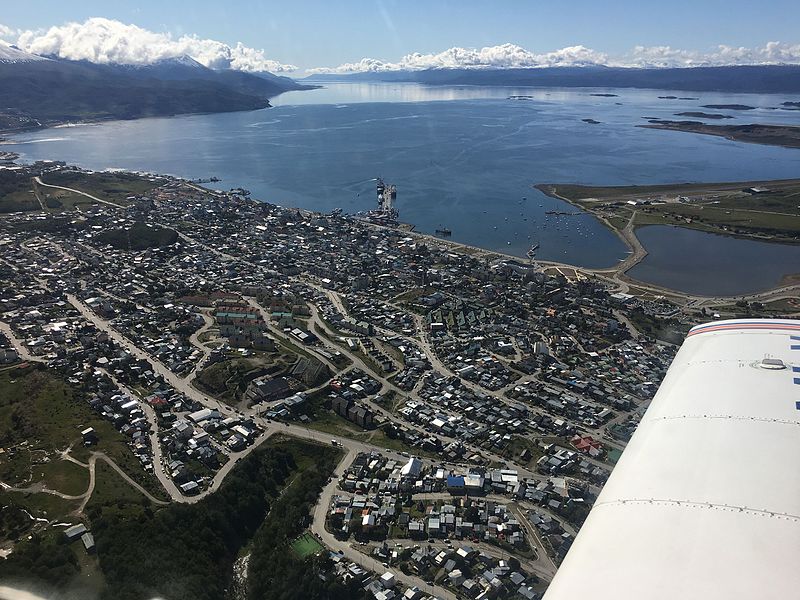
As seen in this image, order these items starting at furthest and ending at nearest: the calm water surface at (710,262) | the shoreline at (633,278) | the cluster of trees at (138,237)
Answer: the cluster of trees at (138,237), the calm water surface at (710,262), the shoreline at (633,278)

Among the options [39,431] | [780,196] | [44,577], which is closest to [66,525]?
[44,577]

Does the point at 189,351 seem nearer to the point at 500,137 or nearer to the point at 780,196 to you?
the point at 780,196

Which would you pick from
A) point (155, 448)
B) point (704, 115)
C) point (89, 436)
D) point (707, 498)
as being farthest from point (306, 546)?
point (704, 115)

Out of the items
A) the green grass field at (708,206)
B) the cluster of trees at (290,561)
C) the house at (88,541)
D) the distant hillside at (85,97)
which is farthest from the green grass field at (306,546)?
the distant hillside at (85,97)

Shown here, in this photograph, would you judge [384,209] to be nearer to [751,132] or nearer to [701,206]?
[701,206]

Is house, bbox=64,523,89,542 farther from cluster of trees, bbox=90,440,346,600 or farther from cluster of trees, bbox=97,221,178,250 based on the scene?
cluster of trees, bbox=97,221,178,250

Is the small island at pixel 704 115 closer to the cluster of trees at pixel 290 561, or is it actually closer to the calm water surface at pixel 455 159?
the calm water surface at pixel 455 159

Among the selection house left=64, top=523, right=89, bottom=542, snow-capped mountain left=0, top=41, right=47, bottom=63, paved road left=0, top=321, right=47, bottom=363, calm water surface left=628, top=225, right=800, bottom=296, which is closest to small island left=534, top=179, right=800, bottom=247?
calm water surface left=628, top=225, right=800, bottom=296
